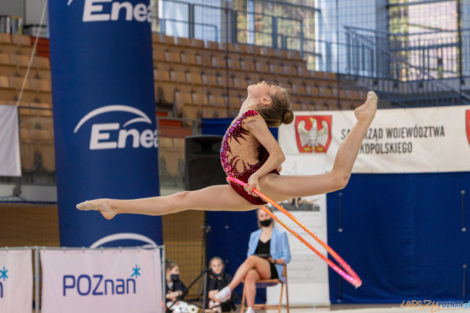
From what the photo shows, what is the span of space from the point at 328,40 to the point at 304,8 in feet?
2.67

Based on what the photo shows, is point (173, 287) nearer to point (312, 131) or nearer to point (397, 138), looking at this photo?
point (312, 131)

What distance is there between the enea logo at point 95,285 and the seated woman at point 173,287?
197 cm

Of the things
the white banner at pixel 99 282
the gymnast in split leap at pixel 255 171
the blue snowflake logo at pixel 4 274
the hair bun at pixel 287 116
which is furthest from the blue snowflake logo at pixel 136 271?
the hair bun at pixel 287 116

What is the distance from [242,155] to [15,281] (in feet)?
10.3

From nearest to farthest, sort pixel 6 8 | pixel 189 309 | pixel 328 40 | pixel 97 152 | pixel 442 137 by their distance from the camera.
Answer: pixel 97 152 < pixel 189 309 < pixel 442 137 < pixel 328 40 < pixel 6 8

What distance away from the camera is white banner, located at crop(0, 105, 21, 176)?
31.6ft

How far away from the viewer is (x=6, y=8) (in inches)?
542

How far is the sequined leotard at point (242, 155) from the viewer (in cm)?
489

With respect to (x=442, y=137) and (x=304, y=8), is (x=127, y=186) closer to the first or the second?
(x=442, y=137)

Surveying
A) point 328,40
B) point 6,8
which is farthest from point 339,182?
point 6,8

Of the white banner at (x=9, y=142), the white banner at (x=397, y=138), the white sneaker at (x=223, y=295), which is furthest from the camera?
the white banner at (x=397, y=138)

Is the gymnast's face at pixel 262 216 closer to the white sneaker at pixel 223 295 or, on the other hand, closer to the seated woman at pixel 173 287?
the white sneaker at pixel 223 295

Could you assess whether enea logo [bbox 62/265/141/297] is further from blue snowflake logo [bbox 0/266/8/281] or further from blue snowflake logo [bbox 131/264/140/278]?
blue snowflake logo [bbox 0/266/8/281]

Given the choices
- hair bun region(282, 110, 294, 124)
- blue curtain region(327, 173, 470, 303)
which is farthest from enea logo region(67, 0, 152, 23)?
blue curtain region(327, 173, 470, 303)
